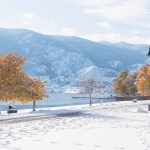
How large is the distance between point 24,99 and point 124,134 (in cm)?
3442

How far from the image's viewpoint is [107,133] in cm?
2847

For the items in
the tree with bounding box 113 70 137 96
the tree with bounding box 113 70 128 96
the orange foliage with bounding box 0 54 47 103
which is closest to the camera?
the orange foliage with bounding box 0 54 47 103

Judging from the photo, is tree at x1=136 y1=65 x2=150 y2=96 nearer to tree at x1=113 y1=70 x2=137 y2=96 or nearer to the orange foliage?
tree at x1=113 y1=70 x2=137 y2=96

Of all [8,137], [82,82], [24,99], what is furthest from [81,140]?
[82,82]

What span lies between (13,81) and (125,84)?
78.7 m

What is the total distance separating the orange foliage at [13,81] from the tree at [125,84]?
7280 cm

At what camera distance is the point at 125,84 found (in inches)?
5231

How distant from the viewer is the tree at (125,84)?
132 metres

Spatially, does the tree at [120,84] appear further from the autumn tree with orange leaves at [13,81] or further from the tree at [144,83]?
the autumn tree with orange leaves at [13,81]

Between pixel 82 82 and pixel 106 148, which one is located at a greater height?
pixel 82 82

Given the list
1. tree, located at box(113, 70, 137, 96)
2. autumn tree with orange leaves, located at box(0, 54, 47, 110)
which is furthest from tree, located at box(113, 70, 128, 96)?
autumn tree with orange leaves, located at box(0, 54, 47, 110)

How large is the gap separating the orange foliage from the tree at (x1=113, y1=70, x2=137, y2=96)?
239ft

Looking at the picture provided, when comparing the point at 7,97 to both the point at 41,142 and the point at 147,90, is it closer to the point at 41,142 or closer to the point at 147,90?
the point at 41,142

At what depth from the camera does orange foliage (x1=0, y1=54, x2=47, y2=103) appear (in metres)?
56.8
